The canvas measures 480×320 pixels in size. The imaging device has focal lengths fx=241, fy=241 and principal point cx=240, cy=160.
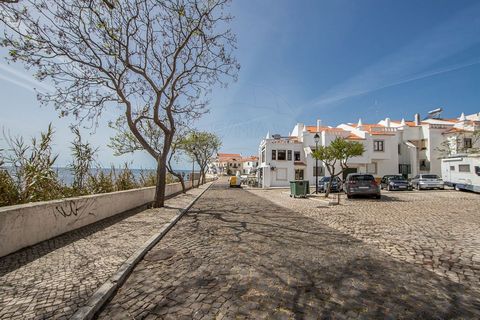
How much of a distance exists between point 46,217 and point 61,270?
2.65 metres

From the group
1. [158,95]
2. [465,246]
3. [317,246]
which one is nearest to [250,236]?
[317,246]

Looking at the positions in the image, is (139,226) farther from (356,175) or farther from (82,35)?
(356,175)

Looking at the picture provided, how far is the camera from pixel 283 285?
3.62 m

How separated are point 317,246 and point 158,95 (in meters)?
9.57

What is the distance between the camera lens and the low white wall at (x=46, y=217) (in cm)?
482

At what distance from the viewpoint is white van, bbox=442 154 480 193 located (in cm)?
1991

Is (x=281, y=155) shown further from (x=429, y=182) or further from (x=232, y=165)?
(x=232, y=165)

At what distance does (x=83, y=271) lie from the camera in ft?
13.0

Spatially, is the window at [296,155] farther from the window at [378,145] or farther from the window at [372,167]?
the window at [378,145]

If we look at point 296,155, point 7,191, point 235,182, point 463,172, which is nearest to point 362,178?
point 463,172

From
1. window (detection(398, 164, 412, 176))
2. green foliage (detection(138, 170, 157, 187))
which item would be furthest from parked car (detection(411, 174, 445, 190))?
green foliage (detection(138, 170, 157, 187))

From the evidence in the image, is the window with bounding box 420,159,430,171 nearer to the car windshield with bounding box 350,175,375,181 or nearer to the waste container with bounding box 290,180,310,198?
the car windshield with bounding box 350,175,375,181

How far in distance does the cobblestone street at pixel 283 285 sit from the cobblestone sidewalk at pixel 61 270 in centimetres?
49

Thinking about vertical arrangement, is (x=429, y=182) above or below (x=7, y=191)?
below
